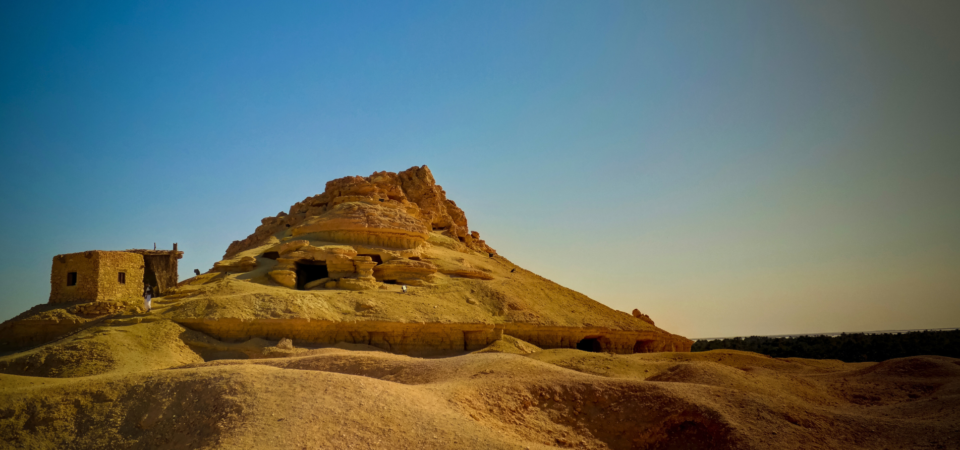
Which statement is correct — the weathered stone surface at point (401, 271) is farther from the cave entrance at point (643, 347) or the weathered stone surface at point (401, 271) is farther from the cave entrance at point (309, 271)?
the cave entrance at point (643, 347)

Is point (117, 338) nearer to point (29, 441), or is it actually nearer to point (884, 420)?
point (29, 441)

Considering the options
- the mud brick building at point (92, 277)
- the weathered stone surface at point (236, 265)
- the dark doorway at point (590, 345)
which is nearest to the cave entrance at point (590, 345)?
the dark doorway at point (590, 345)

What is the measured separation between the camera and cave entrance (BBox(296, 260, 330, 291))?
69.8 feet

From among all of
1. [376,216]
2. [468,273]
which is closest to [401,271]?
[468,273]

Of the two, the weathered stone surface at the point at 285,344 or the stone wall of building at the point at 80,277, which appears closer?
the weathered stone surface at the point at 285,344

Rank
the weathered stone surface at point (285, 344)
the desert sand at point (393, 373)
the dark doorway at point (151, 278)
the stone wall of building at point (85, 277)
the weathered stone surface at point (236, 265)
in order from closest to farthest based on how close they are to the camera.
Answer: the desert sand at point (393, 373) < the weathered stone surface at point (285, 344) < the stone wall of building at point (85, 277) < the dark doorway at point (151, 278) < the weathered stone surface at point (236, 265)

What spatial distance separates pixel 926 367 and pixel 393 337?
15.3 m

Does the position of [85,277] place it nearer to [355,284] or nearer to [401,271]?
[355,284]

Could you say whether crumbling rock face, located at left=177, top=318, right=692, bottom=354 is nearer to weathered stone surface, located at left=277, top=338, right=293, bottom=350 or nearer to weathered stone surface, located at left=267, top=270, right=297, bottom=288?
weathered stone surface, located at left=277, top=338, right=293, bottom=350

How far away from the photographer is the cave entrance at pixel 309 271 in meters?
21.3

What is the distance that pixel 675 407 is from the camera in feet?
32.0

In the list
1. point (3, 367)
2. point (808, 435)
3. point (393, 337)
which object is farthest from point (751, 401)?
point (3, 367)

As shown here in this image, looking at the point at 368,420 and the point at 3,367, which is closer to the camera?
the point at 368,420

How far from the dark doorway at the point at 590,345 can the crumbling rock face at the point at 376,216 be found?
845 centimetres
